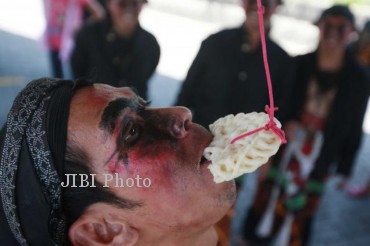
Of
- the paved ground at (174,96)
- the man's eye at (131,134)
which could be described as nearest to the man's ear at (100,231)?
the man's eye at (131,134)

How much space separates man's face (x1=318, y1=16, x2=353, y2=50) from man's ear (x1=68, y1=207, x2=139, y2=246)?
2358 millimetres

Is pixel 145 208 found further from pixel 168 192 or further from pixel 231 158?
Result: pixel 231 158

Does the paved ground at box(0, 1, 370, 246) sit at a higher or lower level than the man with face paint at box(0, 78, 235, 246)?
lower

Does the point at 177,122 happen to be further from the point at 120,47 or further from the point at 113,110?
the point at 120,47

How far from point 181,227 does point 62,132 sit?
53 cm

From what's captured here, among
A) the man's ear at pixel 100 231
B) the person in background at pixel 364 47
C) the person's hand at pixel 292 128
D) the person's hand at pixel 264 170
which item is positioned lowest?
the person's hand at pixel 264 170

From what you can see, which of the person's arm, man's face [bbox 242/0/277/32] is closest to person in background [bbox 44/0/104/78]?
man's face [bbox 242/0/277/32]

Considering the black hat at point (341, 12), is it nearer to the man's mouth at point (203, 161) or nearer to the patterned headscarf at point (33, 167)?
the man's mouth at point (203, 161)

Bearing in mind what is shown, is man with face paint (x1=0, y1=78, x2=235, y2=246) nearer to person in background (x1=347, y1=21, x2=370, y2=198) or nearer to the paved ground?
the paved ground

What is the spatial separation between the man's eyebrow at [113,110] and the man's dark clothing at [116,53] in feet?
5.52

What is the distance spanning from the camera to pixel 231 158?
1.28m

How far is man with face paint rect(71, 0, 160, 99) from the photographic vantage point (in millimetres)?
3021

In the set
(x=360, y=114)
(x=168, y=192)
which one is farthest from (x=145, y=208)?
(x=360, y=114)

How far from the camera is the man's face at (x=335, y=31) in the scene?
9.80 feet
